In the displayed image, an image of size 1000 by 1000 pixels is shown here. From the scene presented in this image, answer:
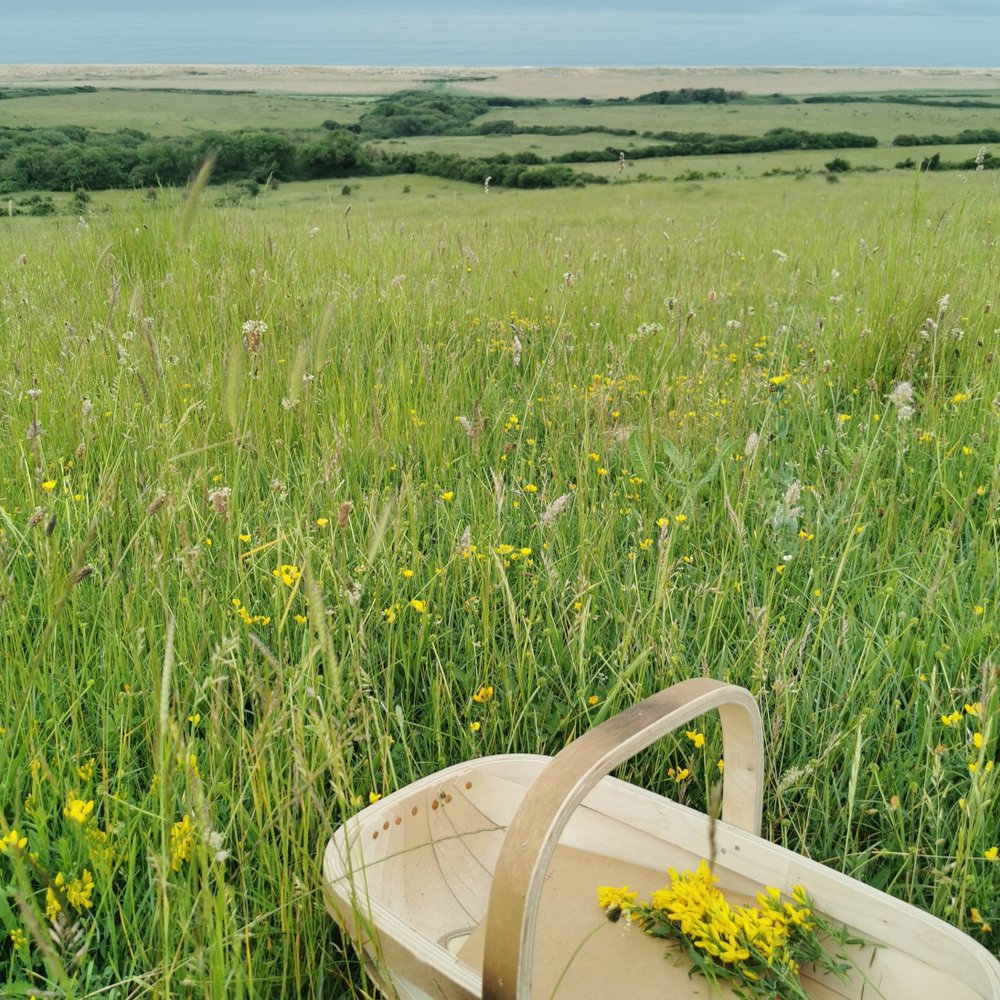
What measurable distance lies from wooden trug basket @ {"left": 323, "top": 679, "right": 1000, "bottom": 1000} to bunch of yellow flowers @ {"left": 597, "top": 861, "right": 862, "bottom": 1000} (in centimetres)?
4

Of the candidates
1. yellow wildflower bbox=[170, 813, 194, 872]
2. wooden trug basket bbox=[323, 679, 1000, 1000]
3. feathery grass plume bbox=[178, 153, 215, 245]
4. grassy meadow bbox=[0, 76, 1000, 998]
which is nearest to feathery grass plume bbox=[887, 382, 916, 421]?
grassy meadow bbox=[0, 76, 1000, 998]

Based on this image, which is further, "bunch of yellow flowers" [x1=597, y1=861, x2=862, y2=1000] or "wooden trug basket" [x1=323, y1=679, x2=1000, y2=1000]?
"bunch of yellow flowers" [x1=597, y1=861, x2=862, y2=1000]

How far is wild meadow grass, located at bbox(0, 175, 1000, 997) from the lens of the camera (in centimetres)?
132

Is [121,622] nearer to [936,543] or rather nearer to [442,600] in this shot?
[442,600]

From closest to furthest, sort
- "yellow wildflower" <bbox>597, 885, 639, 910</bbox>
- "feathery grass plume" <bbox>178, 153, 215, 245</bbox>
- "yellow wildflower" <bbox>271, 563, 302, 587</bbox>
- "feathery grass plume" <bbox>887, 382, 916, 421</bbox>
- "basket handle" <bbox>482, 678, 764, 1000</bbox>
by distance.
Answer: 1. "basket handle" <bbox>482, 678, 764, 1000</bbox>
2. "yellow wildflower" <bbox>597, 885, 639, 910</bbox>
3. "yellow wildflower" <bbox>271, 563, 302, 587</bbox>
4. "feathery grass plume" <bbox>178, 153, 215, 245</bbox>
5. "feathery grass plume" <bbox>887, 382, 916, 421</bbox>

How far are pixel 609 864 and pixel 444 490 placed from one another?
1248 millimetres

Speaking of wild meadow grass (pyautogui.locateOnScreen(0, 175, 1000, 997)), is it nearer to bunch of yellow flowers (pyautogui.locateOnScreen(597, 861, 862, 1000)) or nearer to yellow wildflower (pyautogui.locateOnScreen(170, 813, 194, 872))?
yellow wildflower (pyautogui.locateOnScreen(170, 813, 194, 872))

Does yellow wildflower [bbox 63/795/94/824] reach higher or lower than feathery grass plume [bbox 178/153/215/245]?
lower

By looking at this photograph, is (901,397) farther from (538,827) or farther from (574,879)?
(538,827)

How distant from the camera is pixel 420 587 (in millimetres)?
→ 2090

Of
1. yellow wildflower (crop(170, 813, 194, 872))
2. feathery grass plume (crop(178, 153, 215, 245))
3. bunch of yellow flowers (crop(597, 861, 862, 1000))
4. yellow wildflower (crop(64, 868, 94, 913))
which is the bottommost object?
bunch of yellow flowers (crop(597, 861, 862, 1000))

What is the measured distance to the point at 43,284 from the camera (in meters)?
4.62

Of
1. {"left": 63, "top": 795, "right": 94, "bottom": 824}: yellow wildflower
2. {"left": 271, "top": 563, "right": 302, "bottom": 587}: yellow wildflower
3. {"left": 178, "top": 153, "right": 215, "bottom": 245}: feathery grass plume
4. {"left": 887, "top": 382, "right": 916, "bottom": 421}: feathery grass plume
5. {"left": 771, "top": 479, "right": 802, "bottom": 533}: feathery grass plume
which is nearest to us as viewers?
{"left": 63, "top": 795, "right": 94, "bottom": 824}: yellow wildflower

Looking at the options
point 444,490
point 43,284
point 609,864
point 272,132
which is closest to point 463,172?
point 272,132
